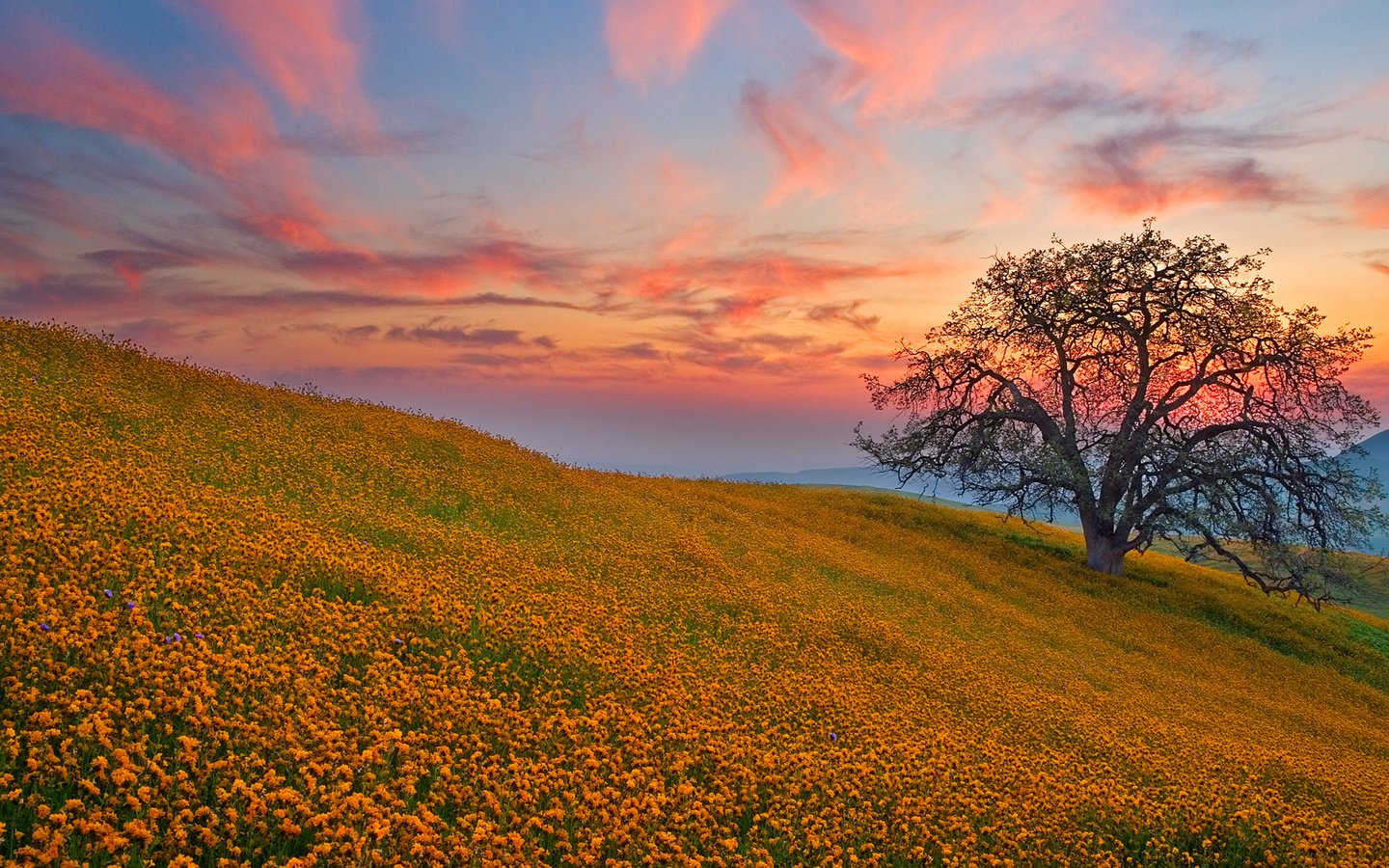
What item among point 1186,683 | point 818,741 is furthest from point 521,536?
point 1186,683

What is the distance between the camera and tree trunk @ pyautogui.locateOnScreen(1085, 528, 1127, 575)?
Answer: 114ft

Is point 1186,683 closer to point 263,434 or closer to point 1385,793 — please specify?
point 1385,793

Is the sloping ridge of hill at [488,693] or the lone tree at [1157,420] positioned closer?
the sloping ridge of hill at [488,693]

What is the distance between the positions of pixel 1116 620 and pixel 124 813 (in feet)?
94.5

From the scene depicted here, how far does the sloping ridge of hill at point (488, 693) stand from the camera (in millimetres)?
5082

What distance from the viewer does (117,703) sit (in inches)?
201

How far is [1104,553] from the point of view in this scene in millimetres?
34812

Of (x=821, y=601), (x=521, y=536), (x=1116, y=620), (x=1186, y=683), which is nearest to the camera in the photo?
(x=521, y=536)

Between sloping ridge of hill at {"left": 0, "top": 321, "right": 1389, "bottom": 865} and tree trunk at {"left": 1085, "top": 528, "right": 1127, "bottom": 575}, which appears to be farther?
tree trunk at {"left": 1085, "top": 528, "right": 1127, "bottom": 575}

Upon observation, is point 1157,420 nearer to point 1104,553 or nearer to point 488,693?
point 1104,553

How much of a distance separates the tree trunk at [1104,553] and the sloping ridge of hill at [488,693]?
14.2 meters

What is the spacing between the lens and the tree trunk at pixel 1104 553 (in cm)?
3462

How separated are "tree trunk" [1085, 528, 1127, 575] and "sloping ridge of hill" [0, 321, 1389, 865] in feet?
46.6

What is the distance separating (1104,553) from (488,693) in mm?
34145
